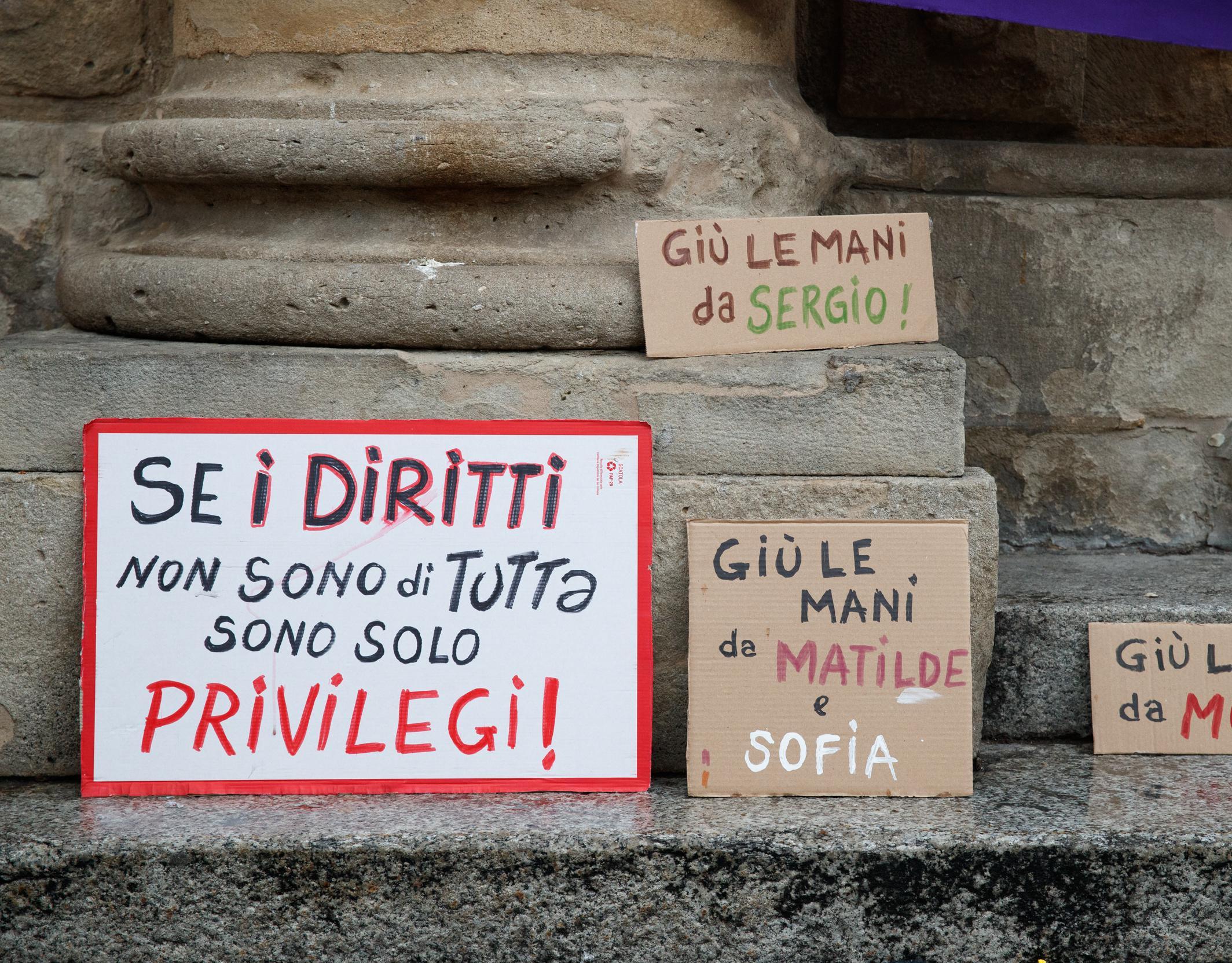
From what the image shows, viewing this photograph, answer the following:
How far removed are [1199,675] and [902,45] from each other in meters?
1.37

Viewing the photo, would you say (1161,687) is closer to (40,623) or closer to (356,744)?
(356,744)

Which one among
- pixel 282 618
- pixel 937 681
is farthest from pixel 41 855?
pixel 937 681

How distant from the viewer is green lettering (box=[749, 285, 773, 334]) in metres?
1.86

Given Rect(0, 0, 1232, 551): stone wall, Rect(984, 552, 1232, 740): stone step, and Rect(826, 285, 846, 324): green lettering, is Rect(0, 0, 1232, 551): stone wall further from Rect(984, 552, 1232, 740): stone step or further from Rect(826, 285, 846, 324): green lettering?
Rect(984, 552, 1232, 740): stone step

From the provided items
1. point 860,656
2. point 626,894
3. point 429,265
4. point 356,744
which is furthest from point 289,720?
point 860,656

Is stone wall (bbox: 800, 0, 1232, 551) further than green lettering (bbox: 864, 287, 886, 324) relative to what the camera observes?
Yes

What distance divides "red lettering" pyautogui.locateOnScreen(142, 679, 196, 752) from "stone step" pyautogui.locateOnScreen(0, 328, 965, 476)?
0.35m

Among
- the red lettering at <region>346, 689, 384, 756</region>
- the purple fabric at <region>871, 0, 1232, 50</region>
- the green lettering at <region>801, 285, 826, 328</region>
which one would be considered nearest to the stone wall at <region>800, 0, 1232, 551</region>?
the purple fabric at <region>871, 0, 1232, 50</region>

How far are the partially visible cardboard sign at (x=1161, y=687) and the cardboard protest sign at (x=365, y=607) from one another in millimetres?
759

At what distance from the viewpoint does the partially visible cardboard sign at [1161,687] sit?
192 cm

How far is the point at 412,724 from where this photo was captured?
176 centimetres

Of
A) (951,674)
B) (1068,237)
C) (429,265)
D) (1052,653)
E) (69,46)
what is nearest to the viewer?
(951,674)

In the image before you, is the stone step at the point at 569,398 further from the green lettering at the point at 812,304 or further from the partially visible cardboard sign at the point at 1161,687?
the partially visible cardboard sign at the point at 1161,687

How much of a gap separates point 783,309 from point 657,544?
0.41 metres
